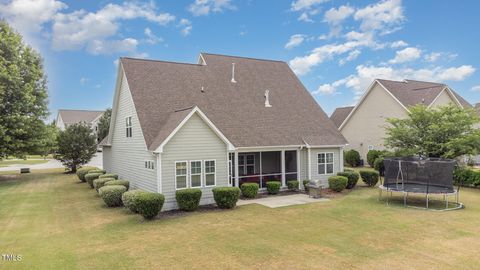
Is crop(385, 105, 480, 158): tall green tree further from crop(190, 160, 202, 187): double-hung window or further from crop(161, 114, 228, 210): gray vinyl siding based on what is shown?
crop(190, 160, 202, 187): double-hung window


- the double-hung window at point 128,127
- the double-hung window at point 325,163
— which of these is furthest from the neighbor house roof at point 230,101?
the double-hung window at point 128,127

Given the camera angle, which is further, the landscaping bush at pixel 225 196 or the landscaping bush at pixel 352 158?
the landscaping bush at pixel 352 158

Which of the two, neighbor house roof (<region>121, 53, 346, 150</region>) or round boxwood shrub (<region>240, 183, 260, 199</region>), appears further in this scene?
neighbor house roof (<region>121, 53, 346, 150</region>)

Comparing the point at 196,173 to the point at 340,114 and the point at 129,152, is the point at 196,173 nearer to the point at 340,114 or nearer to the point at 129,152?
the point at 129,152

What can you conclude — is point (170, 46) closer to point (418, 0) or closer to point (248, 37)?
point (248, 37)

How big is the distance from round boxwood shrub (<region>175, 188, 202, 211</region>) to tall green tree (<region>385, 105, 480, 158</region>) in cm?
1624

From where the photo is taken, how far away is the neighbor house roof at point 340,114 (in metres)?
45.1

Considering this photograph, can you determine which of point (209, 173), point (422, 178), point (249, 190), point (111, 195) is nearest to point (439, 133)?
point (422, 178)

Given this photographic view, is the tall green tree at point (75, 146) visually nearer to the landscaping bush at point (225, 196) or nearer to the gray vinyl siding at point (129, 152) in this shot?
the gray vinyl siding at point (129, 152)

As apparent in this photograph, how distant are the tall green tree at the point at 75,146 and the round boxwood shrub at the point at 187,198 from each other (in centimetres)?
2409

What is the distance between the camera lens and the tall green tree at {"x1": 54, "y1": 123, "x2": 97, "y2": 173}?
33844 mm

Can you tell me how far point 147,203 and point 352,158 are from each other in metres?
26.9

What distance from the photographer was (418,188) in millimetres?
16047

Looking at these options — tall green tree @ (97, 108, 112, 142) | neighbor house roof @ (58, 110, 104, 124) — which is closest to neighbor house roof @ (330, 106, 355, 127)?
tall green tree @ (97, 108, 112, 142)
